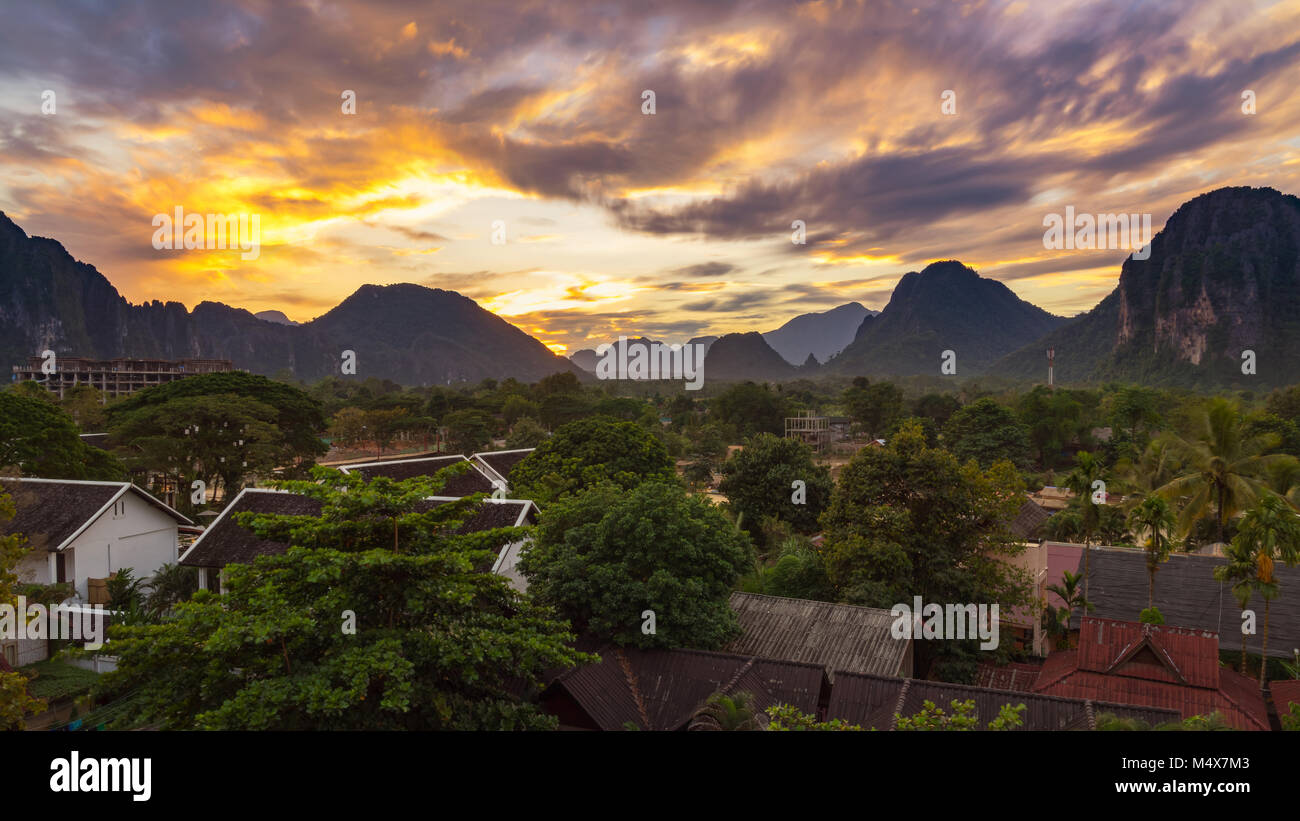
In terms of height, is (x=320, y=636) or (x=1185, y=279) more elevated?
(x=1185, y=279)

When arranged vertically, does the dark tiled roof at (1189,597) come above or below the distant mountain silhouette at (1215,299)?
below

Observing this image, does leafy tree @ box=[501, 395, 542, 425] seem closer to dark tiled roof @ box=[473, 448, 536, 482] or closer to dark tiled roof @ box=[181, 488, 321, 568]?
dark tiled roof @ box=[473, 448, 536, 482]

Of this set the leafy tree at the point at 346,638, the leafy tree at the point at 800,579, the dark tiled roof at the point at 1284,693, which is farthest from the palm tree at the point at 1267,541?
the leafy tree at the point at 346,638

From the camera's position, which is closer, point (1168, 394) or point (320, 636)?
point (320, 636)

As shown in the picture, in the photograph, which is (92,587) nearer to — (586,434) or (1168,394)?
(586,434)

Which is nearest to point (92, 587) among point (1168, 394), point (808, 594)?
point (808, 594)

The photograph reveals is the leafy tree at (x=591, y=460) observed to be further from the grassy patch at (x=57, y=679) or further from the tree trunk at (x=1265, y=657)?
the tree trunk at (x=1265, y=657)
